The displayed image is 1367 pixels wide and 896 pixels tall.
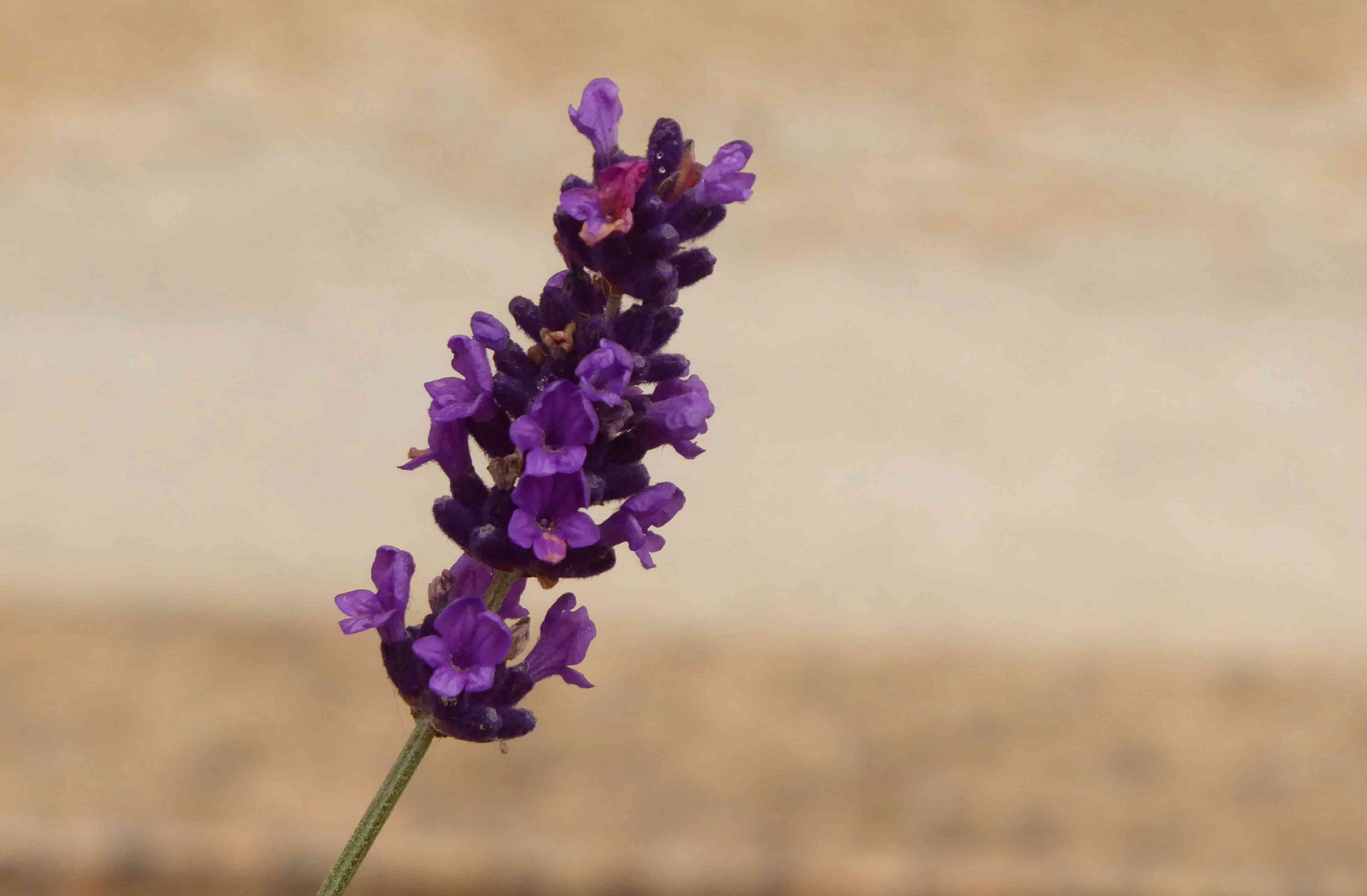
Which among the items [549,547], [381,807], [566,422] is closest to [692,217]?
[566,422]

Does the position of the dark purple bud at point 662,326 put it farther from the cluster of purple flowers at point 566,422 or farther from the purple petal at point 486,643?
the purple petal at point 486,643

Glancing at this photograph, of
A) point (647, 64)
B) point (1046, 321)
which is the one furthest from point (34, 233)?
point (1046, 321)

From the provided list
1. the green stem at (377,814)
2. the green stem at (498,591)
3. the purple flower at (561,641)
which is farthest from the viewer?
the purple flower at (561,641)

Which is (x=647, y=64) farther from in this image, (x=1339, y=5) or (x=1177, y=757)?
(x=1177, y=757)

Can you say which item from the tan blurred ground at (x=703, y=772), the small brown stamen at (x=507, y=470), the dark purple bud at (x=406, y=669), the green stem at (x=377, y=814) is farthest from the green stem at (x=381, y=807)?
the tan blurred ground at (x=703, y=772)

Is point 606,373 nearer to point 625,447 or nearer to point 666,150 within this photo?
point 625,447

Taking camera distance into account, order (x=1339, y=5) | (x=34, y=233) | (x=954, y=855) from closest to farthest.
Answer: (x=954, y=855), (x=34, y=233), (x=1339, y=5)

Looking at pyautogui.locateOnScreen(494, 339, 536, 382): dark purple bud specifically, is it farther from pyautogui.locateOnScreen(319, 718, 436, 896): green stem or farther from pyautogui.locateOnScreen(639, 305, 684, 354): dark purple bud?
pyautogui.locateOnScreen(319, 718, 436, 896): green stem
